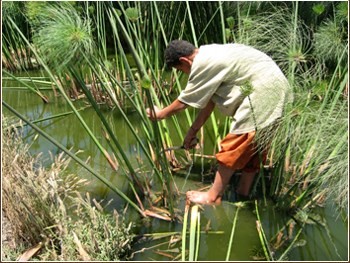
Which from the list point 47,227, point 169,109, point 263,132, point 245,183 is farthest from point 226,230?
point 47,227

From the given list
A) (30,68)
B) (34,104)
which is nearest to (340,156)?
(34,104)

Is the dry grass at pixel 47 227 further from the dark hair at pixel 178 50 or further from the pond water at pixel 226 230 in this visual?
the dark hair at pixel 178 50

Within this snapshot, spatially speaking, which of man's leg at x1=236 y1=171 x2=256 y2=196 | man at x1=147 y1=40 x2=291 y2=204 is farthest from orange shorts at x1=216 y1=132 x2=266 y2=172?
man's leg at x1=236 y1=171 x2=256 y2=196

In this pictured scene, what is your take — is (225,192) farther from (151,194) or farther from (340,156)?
(340,156)

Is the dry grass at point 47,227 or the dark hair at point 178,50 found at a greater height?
the dark hair at point 178,50

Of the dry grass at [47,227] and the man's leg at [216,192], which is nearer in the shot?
the dry grass at [47,227]

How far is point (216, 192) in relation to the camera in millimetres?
2715

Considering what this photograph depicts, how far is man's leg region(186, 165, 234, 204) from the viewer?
2649 mm

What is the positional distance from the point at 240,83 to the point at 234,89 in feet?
0.19

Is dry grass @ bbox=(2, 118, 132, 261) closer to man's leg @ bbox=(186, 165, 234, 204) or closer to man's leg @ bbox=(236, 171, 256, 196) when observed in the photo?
man's leg @ bbox=(186, 165, 234, 204)

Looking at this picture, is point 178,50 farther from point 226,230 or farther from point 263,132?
point 226,230

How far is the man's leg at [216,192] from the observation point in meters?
2.65

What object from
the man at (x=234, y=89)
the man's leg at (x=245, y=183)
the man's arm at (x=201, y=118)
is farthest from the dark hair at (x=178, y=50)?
the man's leg at (x=245, y=183)

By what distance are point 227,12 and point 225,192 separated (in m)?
2.27
